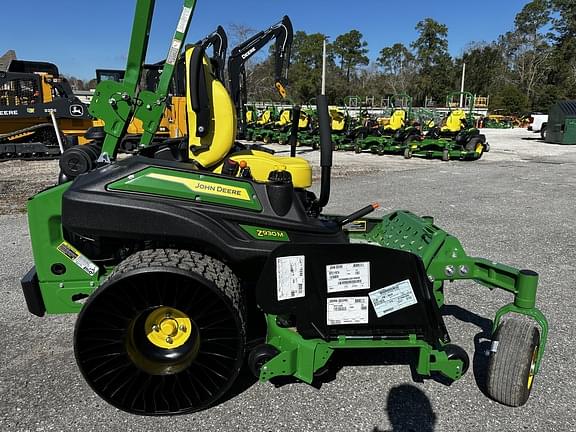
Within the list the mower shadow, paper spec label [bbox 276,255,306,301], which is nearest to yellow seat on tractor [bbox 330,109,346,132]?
the mower shadow

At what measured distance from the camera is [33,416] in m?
2.36

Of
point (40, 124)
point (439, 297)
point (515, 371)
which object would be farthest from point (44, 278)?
point (40, 124)

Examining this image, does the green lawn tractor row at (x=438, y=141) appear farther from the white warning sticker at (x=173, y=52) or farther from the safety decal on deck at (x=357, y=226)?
the white warning sticker at (x=173, y=52)

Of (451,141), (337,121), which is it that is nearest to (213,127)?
(451,141)

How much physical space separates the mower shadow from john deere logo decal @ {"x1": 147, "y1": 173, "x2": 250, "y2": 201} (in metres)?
1.65

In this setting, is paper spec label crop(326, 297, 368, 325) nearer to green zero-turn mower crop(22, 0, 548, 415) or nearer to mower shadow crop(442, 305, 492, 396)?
green zero-turn mower crop(22, 0, 548, 415)

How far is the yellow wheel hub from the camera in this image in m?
Result: 2.39

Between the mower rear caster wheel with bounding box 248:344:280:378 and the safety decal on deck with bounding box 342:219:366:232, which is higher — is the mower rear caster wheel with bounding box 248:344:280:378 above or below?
below

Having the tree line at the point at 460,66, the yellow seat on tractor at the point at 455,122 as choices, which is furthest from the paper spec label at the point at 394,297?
the tree line at the point at 460,66

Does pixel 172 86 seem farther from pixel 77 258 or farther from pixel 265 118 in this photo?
pixel 265 118

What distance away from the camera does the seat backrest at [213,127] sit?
288 cm

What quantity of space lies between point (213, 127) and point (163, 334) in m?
1.33

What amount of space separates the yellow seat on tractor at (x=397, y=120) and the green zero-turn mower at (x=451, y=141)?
0.81 m

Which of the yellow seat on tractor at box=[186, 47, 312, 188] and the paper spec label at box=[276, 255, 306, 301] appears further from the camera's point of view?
the yellow seat on tractor at box=[186, 47, 312, 188]
